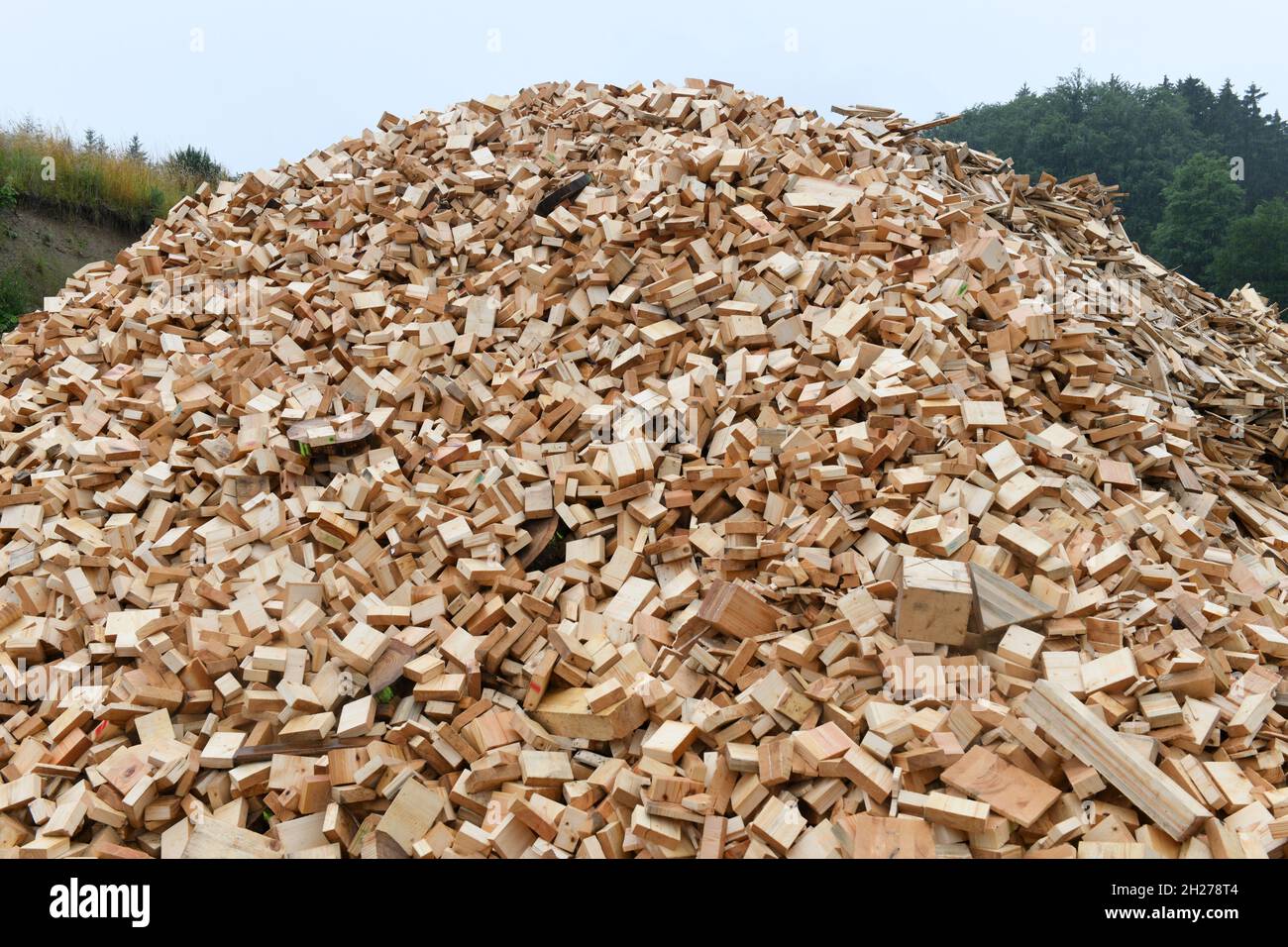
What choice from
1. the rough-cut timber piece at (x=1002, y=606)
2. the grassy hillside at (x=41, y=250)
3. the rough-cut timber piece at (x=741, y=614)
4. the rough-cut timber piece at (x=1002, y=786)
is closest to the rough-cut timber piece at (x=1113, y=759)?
the rough-cut timber piece at (x=1002, y=786)

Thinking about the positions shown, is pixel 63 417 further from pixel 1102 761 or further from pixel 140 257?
pixel 1102 761

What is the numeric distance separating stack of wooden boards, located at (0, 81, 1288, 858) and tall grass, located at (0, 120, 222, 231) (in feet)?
24.6

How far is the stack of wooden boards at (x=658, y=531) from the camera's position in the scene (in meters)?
3.31

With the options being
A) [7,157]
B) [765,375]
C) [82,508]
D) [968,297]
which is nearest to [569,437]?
[765,375]

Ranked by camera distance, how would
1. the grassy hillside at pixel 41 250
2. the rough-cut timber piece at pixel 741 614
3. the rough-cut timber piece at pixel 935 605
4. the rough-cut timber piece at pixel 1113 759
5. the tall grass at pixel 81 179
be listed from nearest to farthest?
1. the rough-cut timber piece at pixel 1113 759
2. the rough-cut timber piece at pixel 935 605
3. the rough-cut timber piece at pixel 741 614
4. the grassy hillside at pixel 41 250
5. the tall grass at pixel 81 179

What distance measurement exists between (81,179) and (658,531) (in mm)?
12762

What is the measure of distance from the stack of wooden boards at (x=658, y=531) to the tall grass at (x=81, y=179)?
24.6 feet

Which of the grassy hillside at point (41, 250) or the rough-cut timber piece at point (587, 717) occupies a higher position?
the grassy hillside at point (41, 250)

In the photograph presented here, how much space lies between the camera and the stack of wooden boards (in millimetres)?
3314

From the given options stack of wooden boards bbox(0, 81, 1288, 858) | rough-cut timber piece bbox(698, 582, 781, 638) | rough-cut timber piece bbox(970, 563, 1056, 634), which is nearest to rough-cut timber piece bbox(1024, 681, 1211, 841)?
stack of wooden boards bbox(0, 81, 1288, 858)

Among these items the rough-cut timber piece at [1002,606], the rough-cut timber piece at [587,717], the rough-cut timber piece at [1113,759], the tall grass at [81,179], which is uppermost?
the tall grass at [81,179]

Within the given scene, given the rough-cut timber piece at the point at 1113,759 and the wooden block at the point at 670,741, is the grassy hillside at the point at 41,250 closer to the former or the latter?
the wooden block at the point at 670,741

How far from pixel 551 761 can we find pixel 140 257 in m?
5.98

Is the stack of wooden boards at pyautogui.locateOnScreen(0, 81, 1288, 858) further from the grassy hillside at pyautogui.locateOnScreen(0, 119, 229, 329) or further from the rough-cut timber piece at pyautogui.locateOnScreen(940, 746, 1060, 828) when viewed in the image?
the grassy hillside at pyautogui.locateOnScreen(0, 119, 229, 329)
